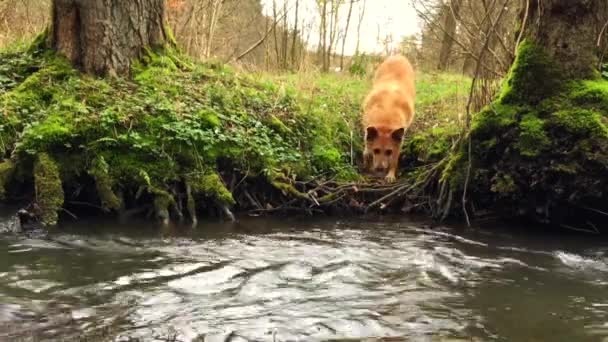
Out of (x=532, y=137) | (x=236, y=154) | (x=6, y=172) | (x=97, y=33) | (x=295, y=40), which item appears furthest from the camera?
(x=295, y=40)

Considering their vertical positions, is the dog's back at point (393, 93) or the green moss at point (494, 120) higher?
the dog's back at point (393, 93)

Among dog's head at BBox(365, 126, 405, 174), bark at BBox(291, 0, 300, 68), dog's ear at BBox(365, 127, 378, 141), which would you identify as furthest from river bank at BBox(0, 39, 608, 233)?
bark at BBox(291, 0, 300, 68)

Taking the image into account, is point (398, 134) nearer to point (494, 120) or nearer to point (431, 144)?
point (431, 144)

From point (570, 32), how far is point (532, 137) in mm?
1331

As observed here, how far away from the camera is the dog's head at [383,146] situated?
347 inches

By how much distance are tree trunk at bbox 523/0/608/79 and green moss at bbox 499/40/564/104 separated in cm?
8

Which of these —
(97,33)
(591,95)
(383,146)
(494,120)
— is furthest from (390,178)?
(97,33)

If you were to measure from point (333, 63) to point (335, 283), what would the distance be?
1633 centimetres

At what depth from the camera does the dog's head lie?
8.82 meters

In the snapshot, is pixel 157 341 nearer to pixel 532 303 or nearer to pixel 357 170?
pixel 532 303

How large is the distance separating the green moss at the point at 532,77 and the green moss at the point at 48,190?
16.6ft

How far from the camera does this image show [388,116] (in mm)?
9602

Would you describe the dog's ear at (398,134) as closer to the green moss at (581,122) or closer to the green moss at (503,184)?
the green moss at (503,184)

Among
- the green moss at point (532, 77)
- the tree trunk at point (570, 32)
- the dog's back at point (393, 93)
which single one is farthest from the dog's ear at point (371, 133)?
the tree trunk at point (570, 32)
